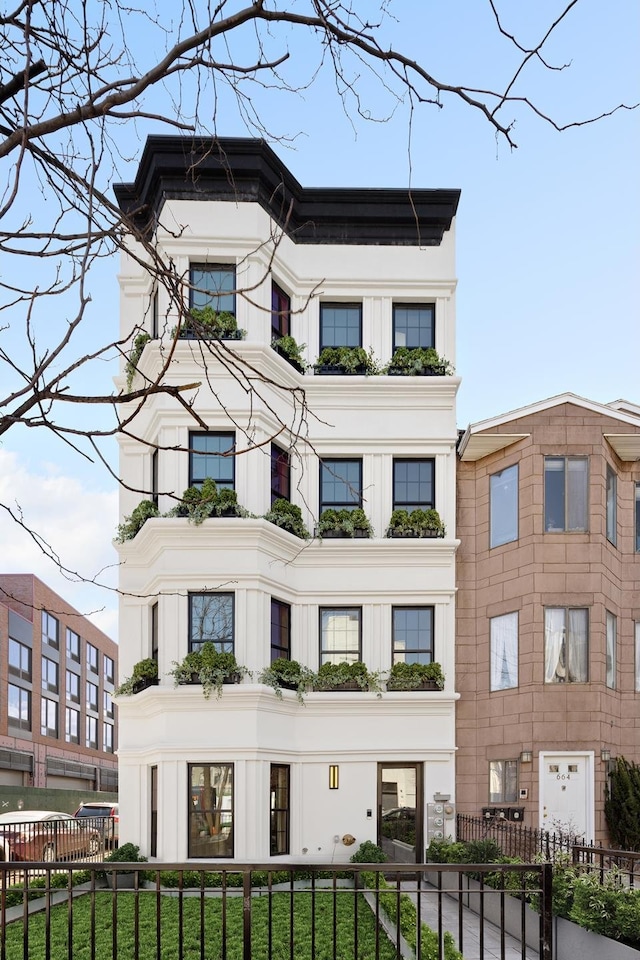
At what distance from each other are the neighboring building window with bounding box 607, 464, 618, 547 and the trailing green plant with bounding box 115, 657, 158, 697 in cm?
873

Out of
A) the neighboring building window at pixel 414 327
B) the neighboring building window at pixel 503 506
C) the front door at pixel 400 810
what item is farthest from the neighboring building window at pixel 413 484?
the front door at pixel 400 810

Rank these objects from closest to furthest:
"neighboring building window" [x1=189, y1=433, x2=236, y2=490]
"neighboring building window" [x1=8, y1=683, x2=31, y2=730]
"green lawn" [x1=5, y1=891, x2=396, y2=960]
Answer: "green lawn" [x1=5, y1=891, x2=396, y2=960] → "neighboring building window" [x1=189, y1=433, x2=236, y2=490] → "neighboring building window" [x1=8, y1=683, x2=31, y2=730]

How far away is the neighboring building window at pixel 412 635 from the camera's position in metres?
19.6

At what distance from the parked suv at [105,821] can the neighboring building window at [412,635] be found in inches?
250

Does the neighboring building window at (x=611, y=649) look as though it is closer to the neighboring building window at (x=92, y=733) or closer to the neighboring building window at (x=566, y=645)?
the neighboring building window at (x=566, y=645)

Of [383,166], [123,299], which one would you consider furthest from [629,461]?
[383,166]

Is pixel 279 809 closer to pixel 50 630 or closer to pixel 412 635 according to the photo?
pixel 412 635

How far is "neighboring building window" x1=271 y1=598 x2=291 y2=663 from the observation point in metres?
18.9

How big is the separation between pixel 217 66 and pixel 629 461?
58.5 ft

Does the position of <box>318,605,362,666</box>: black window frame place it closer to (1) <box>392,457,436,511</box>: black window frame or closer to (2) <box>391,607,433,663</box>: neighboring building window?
(2) <box>391,607,433,663</box>: neighboring building window

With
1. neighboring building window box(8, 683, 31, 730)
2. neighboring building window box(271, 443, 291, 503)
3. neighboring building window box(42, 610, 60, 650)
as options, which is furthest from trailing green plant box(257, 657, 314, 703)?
neighboring building window box(42, 610, 60, 650)

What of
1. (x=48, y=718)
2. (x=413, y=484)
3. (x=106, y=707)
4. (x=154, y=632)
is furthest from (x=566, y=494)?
(x=106, y=707)

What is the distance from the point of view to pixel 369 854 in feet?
59.6

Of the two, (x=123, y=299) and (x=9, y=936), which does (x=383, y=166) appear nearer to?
(x=9, y=936)
